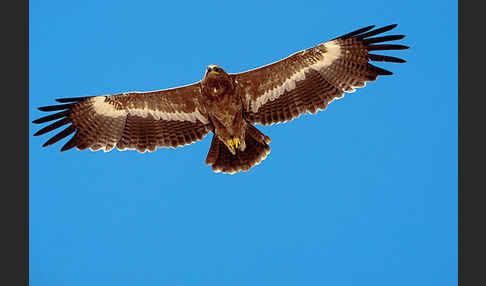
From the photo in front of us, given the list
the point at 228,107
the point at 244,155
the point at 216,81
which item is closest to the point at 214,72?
the point at 216,81

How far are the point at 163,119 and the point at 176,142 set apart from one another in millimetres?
455

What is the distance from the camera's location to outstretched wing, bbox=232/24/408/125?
24.0 ft

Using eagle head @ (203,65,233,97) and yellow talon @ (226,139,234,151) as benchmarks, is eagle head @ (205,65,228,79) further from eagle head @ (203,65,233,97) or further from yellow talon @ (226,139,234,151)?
yellow talon @ (226,139,234,151)

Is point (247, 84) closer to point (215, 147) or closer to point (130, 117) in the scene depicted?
point (215, 147)

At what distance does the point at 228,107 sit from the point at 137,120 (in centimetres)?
163

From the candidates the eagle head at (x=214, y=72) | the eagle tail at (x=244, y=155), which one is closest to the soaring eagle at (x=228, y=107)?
the eagle tail at (x=244, y=155)

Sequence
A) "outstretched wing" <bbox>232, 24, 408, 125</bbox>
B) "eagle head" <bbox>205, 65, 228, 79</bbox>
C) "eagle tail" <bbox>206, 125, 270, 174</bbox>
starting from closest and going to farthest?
1. "eagle head" <bbox>205, 65, 228, 79</bbox>
2. "outstretched wing" <bbox>232, 24, 408, 125</bbox>
3. "eagle tail" <bbox>206, 125, 270, 174</bbox>

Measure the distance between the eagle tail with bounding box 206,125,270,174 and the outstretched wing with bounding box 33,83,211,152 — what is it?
438 mm

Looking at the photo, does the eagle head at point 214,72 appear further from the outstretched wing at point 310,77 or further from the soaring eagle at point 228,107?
the outstretched wing at point 310,77

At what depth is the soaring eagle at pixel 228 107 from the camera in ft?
24.2

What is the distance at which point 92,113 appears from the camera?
7867mm

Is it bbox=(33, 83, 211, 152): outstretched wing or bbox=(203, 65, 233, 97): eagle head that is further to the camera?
bbox=(33, 83, 211, 152): outstretched wing

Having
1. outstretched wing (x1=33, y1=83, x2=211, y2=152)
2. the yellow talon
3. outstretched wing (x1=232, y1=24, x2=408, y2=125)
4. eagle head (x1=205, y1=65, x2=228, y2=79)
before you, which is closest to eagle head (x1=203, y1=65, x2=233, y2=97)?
eagle head (x1=205, y1=65, x2=228, y2=79)

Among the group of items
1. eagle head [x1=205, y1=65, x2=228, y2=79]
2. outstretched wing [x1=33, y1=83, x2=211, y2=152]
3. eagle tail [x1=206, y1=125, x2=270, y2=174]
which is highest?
eagle head [x1=205, y1=65, x2=228, y2=79]
